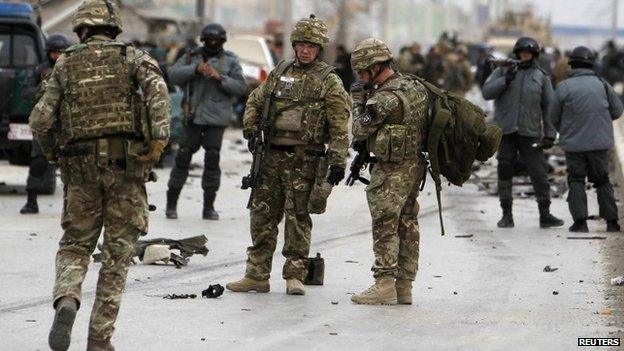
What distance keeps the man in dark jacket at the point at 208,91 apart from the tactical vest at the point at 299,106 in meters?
4.45

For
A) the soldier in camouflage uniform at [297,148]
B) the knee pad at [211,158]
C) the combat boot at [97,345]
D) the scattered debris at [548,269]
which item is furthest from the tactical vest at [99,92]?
the knee pad at [211,158]

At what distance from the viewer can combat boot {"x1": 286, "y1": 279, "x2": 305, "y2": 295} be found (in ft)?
35.4

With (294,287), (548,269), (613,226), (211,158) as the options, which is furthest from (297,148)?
(613,226)

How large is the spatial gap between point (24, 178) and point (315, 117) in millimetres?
10247

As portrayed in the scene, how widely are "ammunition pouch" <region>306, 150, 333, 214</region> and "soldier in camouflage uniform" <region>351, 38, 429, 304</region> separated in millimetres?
341

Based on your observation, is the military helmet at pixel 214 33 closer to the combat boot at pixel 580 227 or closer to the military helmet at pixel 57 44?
the military helmet at pixel 57 44

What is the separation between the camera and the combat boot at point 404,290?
1048 centimetres

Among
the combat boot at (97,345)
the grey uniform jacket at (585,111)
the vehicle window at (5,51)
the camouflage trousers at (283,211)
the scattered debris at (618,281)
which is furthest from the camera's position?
the vehicle window at (5,51)

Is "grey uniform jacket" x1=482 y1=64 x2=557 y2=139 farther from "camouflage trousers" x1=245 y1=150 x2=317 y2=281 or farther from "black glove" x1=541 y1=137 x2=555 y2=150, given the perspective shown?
"camouflage trousers" x1=245 y1=150 x2=317 y2=281

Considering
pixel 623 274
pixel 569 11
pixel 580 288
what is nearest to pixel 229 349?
pixel 580 288

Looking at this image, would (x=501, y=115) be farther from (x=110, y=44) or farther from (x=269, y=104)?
(x=110, y=44)

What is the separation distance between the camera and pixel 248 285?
35.7 feet

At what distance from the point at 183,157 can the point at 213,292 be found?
5258mm

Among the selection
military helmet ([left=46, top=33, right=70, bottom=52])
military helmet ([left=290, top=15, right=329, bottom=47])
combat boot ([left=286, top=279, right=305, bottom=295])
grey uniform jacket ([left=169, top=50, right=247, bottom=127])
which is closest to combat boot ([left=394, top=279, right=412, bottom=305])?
combat boot ([left=286, top=279, right=305, bottom=295])
